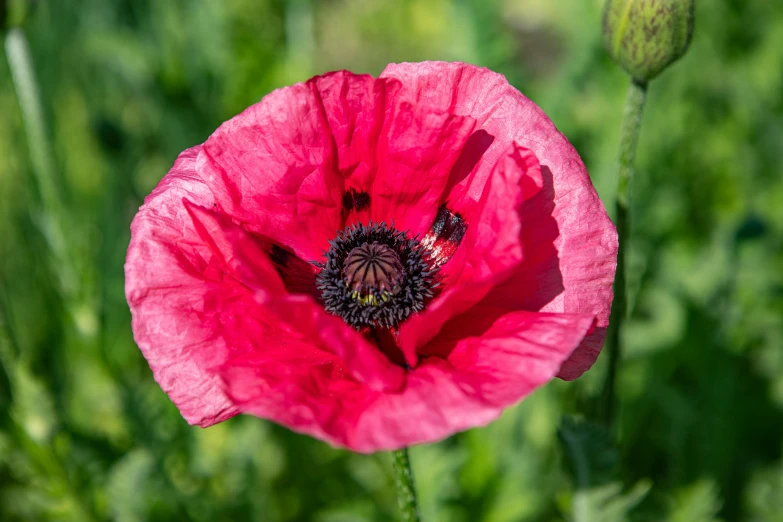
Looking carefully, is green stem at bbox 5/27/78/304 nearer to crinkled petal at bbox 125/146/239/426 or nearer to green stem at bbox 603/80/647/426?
crinkled petal at bbox 125/146/239/426

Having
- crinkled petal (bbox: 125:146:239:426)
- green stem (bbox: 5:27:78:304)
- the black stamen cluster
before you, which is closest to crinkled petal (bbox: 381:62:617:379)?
the black stamen cluster

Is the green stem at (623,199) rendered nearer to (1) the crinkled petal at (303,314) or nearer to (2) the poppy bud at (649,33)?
(2) the poppy bud at (649,33)

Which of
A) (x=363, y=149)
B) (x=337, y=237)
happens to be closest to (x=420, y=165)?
(x=363, y=149)

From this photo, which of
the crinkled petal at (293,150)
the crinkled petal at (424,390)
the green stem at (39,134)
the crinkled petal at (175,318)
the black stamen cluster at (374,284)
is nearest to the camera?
the crinkled petal at (424,390)

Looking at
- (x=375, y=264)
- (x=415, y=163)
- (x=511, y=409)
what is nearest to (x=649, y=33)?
(x=415, y=163)

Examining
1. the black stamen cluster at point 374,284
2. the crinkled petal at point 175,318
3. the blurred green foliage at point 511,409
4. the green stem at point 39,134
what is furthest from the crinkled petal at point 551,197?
the green stem at point 39,134

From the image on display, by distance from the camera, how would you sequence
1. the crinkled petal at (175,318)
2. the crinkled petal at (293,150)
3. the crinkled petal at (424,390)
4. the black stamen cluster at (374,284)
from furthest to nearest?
1. the black stamen cluster at (374,284)
2. the crinkled petal at (293,150)
3. the crinkled petal at (175,318)
4. the crinkled petal at (424,390)

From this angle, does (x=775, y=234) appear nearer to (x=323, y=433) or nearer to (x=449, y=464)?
(x=449, y=464)
